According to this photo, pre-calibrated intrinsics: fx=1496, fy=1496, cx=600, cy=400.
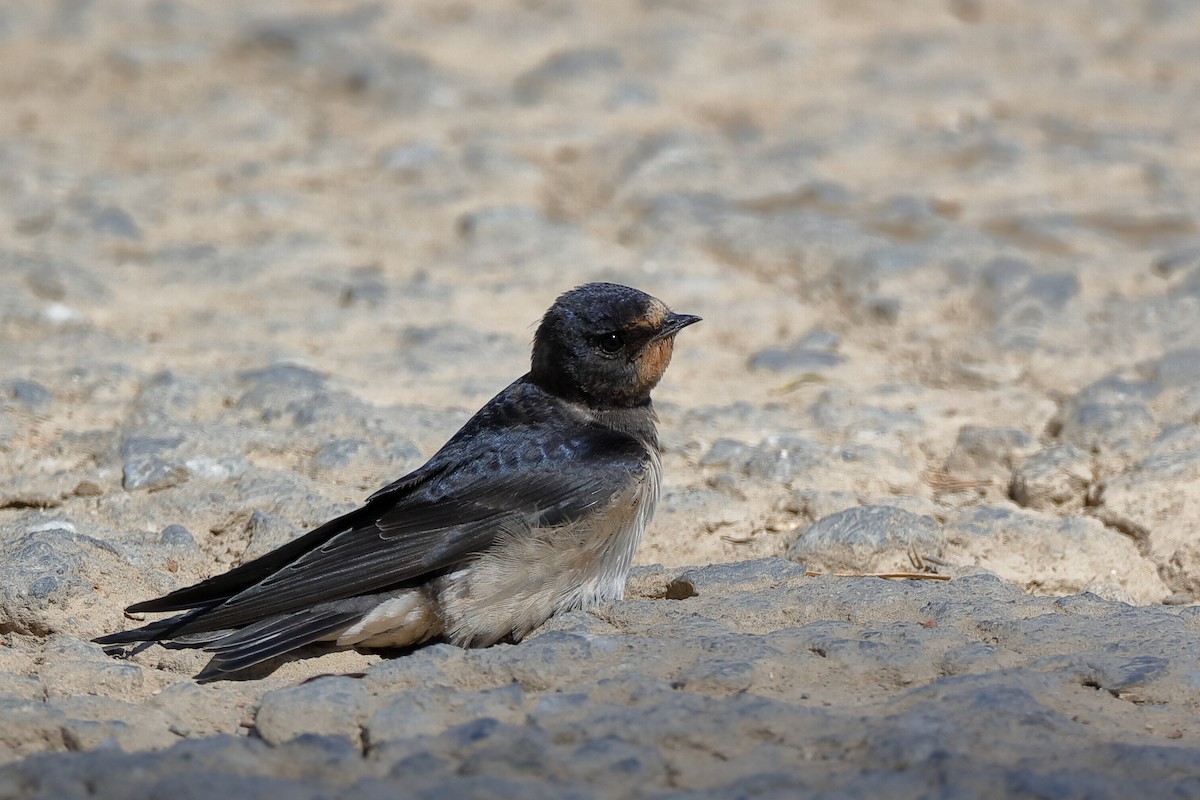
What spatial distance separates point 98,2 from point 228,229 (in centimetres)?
299

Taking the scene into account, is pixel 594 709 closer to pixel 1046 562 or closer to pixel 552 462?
pixel 552 462

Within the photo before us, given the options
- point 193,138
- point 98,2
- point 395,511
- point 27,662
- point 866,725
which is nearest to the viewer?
point 866,725

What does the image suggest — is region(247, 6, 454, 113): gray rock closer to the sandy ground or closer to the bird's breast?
the sandy ground

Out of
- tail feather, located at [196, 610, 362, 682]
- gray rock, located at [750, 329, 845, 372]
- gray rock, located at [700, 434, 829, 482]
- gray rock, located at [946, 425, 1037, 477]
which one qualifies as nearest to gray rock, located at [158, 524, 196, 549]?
tail feather, located at [196, 610, 362, 682]

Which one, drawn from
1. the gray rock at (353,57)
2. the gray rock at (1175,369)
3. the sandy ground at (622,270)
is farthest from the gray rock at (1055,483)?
the gray rock at (353,57)

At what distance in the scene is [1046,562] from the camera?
14.7ft

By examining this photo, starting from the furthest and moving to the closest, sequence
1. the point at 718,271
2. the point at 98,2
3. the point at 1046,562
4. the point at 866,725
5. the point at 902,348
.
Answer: the point at 98,2
the point at 718,271
the point at 902,348
the point at 1046,562
the point at 866,725

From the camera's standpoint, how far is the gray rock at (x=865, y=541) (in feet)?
14.6

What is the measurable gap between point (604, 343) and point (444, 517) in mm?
828

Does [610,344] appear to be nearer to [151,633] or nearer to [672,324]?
[672,324]

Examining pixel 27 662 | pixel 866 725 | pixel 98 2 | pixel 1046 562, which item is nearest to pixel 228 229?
pixel 98 2

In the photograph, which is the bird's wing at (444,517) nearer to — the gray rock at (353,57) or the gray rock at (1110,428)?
the gray rock at (1110,428)

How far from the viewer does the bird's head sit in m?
4.51

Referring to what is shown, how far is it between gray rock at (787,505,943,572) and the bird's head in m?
0.70
